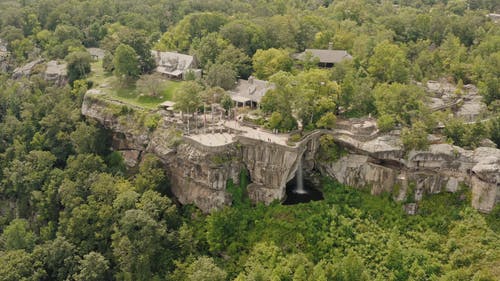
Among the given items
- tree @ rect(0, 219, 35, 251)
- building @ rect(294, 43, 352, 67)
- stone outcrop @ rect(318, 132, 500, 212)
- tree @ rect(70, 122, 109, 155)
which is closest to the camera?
stone outcrop @ rect(318, 132, 500, 212)

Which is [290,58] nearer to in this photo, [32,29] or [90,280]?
[90,280]

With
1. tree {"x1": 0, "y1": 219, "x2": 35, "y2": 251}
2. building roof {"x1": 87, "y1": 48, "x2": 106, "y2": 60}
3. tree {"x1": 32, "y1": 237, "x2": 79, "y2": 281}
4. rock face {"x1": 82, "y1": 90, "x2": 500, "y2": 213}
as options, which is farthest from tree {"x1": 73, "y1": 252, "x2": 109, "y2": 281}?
building roof {"x1": 87, "y1": 48, "x2": 106, "y2": 60}

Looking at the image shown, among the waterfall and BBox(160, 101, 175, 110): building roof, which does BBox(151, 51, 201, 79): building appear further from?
the waterfall

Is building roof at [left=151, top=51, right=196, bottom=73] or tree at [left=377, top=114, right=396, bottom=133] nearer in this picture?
tree at [left=377, top=114, right=396, bottom=133]

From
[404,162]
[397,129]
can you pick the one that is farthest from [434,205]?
[397,129]

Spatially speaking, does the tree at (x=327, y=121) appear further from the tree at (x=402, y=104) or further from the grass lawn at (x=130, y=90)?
the grass lawn at (x=130, y=90)

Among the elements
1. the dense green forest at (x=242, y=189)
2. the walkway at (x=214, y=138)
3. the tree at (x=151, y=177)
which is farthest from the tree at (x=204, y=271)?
the walkway at (x=214, y=138)

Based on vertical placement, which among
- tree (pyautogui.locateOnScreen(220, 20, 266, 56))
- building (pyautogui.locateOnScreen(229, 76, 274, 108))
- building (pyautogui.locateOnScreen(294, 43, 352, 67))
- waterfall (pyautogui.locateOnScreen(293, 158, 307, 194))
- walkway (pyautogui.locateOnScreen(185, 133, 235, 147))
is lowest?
waterfall (pyautogui.locateOnScreen(293, 158, 307, 194))

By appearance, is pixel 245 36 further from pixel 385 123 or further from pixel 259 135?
pixel 385 123

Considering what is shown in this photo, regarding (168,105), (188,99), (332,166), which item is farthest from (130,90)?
(332,166)
